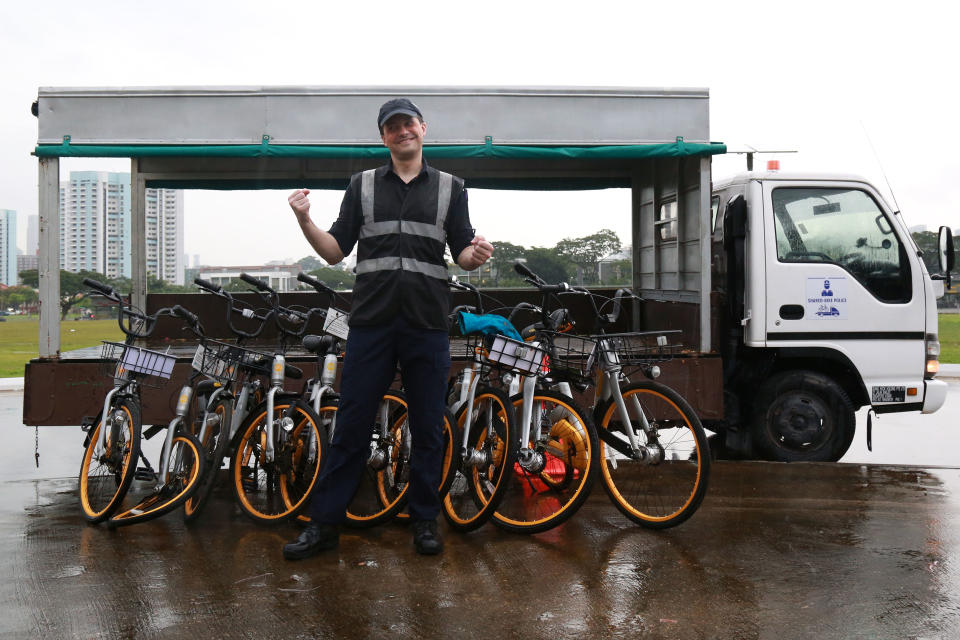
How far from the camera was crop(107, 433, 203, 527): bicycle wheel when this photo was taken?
4578 mm

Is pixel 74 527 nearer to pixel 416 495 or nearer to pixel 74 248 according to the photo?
pixel 416 495

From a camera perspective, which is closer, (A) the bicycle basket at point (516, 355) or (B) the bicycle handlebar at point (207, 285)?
(A) the bicycle basket at point (516, 355)

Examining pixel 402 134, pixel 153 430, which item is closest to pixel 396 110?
pixel 402 134

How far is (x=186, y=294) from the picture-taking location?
28.3ft

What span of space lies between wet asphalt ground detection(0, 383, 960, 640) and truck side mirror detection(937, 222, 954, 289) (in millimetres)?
2067

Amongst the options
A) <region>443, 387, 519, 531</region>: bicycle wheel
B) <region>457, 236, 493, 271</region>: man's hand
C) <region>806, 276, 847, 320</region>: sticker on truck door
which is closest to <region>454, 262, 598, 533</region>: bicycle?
<region>443, 387, 519, 531</region>: bicycle wheel

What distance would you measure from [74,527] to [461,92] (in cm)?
367

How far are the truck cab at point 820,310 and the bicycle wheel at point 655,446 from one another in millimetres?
1832

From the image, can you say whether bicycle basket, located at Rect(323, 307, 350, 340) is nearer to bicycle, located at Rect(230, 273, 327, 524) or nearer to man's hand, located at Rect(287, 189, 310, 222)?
bicycle, located at Rect(230, 273, 327, 524)

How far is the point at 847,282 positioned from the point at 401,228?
3.96m

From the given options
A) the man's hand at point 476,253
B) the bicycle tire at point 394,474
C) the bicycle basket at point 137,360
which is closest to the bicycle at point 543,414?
the bicycle tire at point 394,474

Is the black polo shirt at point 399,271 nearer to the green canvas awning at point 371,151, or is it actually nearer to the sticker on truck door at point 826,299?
the green canvas awning at point 371,151

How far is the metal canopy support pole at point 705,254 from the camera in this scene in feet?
20.7

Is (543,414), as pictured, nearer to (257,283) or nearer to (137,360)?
(257,283)
